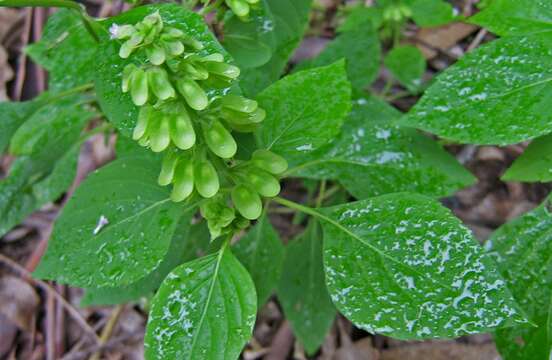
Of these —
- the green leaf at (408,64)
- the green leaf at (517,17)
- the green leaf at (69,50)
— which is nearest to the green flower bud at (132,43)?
the green leaf at (69,50)

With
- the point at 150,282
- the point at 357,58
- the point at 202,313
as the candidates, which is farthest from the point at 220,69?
the point at 357,58

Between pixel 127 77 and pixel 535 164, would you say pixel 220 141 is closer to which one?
pixel 127 77

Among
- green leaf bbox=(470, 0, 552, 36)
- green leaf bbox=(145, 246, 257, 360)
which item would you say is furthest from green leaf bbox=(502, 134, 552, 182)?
green leaf bbox=(145, 246, 257, 360)

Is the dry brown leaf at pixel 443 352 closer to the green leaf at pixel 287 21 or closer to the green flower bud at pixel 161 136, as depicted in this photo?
the green leaf at pixel 287 21

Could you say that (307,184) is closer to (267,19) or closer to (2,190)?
(267,19)

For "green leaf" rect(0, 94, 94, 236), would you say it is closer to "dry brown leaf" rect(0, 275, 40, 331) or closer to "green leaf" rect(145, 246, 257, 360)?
"dry brown leaf" rect(0, 275, 40, 331)

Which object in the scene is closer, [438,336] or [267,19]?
[438,336]

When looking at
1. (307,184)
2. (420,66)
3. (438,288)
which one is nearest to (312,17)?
(420,66)
